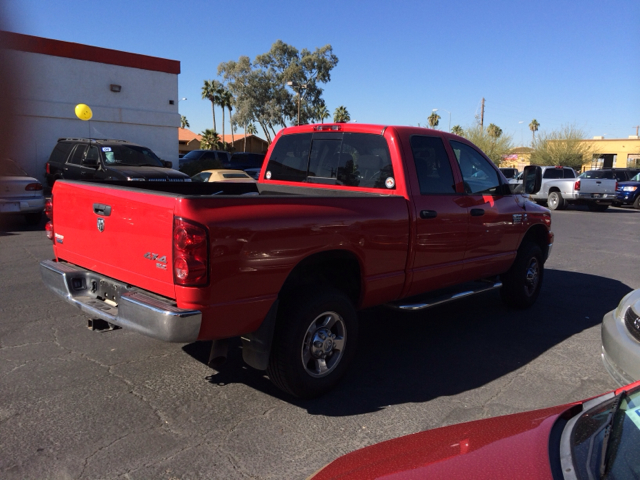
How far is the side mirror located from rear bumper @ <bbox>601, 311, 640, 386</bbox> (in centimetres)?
214

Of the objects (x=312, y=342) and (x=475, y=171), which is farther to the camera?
(x=475, y=171)

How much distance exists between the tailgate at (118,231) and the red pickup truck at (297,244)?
0.04 feet

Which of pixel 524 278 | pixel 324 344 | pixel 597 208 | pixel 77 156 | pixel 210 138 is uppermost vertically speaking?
pixel 210 138

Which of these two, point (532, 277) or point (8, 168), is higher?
point (8, 168)

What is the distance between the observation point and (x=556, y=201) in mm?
21531

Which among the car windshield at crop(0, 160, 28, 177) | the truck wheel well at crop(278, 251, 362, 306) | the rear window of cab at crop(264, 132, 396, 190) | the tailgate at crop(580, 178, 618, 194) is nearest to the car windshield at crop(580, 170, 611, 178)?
the tailgate at crop(580, 178, 618, 194)

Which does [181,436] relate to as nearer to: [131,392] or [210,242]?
[131,392]

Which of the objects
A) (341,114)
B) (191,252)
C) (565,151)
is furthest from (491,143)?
(191,252)

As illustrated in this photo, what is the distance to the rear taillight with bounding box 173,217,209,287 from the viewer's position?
308 centimetres

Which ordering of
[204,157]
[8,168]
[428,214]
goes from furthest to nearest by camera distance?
1. [204,157]
2. [428,214]
3. [8,168]

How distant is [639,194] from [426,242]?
22632 millimetres

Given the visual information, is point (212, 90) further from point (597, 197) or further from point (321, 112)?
point (597, 197)

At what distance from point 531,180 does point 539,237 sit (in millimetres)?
953

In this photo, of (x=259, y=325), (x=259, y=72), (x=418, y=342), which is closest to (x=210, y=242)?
(x=259, y=325)
